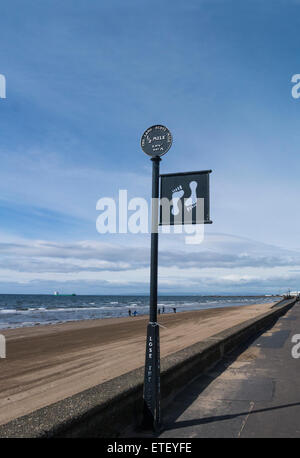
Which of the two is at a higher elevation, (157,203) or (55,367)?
(157,203)

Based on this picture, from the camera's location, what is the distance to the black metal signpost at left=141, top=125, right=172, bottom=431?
4.55m

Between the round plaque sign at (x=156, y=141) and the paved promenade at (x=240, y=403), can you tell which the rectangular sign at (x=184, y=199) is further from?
the paved promenade at (x=240, y=403)

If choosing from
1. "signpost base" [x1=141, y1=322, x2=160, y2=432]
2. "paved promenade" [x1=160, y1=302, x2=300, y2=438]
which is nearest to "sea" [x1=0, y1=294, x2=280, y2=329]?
"paved promenade" [x1=160, y1=302, x2=300, y2=438]

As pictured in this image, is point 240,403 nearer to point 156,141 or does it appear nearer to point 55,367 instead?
point 156,141

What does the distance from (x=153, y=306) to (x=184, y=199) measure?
155 centimetres

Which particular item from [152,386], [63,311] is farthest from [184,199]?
[63,311]

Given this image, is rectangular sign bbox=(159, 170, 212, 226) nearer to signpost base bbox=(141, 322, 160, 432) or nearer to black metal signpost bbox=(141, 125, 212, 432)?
black metal signpost bbox=(141, 125, 212, 432)

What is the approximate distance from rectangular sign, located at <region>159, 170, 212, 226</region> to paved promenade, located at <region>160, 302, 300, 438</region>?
2.60 m

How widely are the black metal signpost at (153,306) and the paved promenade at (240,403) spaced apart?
11.5 inches

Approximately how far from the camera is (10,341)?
62.6 feet

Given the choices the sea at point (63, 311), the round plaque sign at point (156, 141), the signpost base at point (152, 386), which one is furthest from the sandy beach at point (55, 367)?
the sea at point (63, 311)

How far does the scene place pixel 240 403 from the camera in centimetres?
554

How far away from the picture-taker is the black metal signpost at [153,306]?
4.55m

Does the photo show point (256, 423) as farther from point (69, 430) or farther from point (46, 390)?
point (46, 390)
